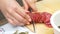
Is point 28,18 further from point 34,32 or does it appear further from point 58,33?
point 58,33

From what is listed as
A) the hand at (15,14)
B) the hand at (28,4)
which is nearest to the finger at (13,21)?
the hand at (15,14)

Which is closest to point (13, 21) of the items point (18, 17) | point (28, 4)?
point (18, 17)

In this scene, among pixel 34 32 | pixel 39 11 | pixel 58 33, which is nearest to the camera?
pixel 58 33

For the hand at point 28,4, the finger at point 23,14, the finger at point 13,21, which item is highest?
the hand at point 28,4

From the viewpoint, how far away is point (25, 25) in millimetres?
842

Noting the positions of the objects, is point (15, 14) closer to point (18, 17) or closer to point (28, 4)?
point (18, 17)

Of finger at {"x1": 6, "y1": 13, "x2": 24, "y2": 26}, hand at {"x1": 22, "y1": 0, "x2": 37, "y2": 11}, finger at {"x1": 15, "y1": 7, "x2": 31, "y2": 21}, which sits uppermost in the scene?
hand at {"x1": 22, "y1": 0, "x2": 37, "y2": 11}

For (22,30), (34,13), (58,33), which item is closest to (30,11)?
(34,13)

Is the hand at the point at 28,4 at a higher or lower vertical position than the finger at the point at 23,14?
higher

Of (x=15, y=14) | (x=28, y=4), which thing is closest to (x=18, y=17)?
(x=15, y=14)

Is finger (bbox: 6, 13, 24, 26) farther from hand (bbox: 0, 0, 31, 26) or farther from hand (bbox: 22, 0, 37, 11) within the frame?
hand (bbox: 22, 0, 37, 11)

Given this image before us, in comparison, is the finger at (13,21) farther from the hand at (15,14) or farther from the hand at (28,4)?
the hand at (28,4)

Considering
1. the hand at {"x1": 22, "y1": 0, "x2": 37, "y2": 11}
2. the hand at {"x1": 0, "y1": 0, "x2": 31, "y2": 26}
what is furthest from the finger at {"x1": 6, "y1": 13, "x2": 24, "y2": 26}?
the hand at {"x1": 22, "y1": 0, "x2": 37, "y2": 11}

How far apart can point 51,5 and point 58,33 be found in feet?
1.37
